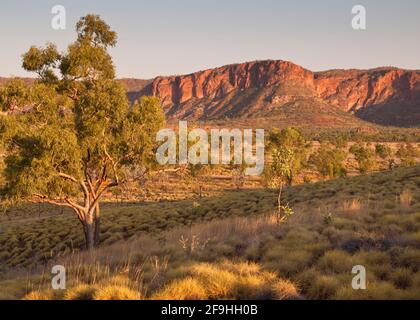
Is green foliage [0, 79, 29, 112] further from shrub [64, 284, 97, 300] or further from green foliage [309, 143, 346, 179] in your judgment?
green foliage [309, 143, 346, 179]

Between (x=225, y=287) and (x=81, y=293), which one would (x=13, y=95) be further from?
(x=225, y=287)

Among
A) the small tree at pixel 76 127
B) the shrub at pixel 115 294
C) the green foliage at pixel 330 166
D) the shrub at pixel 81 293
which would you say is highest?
the small tree at pixel 76 127

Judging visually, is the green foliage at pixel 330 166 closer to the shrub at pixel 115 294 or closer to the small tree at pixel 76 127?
the small tree at pixel 76 127

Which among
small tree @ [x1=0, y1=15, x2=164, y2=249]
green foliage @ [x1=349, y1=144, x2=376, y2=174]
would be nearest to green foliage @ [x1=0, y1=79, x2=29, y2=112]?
small tree @ [x1=0, y1=15, x2=164, y2=249]

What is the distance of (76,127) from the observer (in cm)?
1800

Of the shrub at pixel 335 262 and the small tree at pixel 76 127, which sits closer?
the shrub at pixel 335 262

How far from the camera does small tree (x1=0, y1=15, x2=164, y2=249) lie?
16.2 meters

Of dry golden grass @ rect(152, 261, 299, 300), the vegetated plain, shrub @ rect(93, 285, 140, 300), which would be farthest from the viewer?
the vegetated plain

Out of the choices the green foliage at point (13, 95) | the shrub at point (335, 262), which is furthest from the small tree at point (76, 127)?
the shrub at point (335, 262)

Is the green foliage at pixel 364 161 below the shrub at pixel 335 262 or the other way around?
below

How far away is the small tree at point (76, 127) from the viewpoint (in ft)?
53.2
